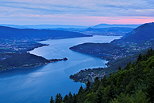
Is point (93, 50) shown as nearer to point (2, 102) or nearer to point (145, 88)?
point (2, 102)

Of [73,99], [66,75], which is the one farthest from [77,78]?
[73,99]

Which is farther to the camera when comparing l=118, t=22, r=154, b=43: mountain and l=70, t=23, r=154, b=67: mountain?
l=118, t=22, r=154, b=43: mountain

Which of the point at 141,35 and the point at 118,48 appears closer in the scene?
the point at 118,48

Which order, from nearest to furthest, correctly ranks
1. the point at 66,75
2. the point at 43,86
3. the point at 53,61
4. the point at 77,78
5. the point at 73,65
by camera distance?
the point at 43,86
the point at 77,78
the point at 66,75
the point at 73,65
the point at 53,61

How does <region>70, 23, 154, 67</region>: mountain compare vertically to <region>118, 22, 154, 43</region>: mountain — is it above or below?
below

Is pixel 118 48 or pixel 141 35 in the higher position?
pixel 141 35

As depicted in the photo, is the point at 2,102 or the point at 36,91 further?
the point at 36,91

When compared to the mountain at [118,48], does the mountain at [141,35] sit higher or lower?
higher

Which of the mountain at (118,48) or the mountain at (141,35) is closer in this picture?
the mountain at (118,48)

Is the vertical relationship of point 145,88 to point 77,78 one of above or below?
above

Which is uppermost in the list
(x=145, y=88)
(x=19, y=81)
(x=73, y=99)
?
(x=145, y=88)

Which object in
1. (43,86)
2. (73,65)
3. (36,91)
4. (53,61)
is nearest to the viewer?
(36,91)
